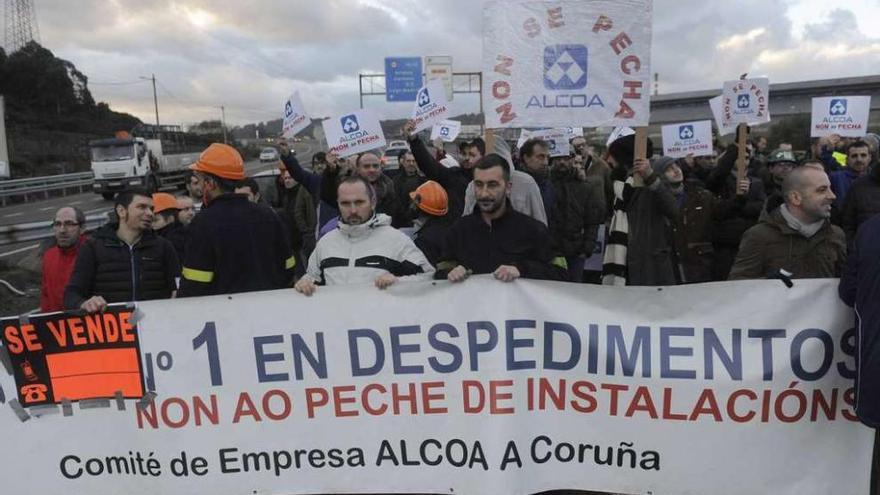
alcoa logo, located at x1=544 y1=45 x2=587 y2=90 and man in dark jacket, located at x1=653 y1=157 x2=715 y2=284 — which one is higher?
alcoa logo, located at x1=544 y1=45 x2=587 y2=90

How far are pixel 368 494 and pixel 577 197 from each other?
361cm

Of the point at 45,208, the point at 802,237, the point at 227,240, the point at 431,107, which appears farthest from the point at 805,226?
the point at 45,208

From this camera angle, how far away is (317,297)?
319 centimetres

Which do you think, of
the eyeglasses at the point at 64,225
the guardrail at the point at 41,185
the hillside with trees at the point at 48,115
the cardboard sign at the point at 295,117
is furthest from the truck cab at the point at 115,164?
the eyeglasses at the point at 64,225

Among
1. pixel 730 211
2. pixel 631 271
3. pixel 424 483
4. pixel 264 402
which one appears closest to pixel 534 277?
pixel 424 483

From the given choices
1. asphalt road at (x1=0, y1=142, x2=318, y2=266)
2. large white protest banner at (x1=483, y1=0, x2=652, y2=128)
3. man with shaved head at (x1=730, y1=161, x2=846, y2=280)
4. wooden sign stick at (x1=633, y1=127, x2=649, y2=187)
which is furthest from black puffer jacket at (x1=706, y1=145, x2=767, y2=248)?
asphalt road at (x1=0, y1=142, x2=318, y2=266)

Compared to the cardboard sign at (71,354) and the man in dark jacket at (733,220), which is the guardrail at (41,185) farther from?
the man in dark jacket at (733,220)

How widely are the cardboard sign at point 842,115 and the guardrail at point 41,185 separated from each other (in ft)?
89.2

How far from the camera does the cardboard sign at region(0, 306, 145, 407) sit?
3227 mm

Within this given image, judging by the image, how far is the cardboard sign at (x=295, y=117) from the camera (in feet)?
19.4

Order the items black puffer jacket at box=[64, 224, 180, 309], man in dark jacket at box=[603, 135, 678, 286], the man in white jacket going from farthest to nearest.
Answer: man in dark jacket at box=[603, 135, 678, 286] → black puffer jacket at box=[64, 224, 180, 309] → the man in white jacket

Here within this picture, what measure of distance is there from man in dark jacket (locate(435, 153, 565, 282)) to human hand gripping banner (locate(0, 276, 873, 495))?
0.76 feet

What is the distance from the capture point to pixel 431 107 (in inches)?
229

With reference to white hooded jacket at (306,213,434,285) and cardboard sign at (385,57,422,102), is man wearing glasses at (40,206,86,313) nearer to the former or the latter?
white hooded jacket at (306,213,434,285)
